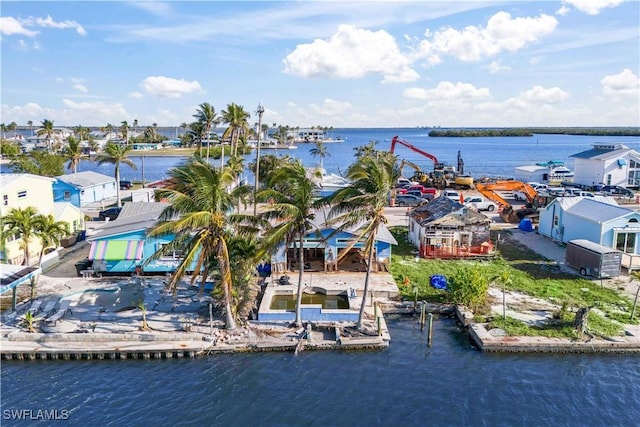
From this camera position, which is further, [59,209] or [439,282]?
[59,209]

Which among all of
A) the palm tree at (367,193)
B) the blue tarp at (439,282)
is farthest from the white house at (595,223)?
the palm tree at (367,193)

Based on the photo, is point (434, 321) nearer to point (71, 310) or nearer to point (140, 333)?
point (140, 333)

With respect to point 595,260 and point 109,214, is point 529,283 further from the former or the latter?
point 109,214

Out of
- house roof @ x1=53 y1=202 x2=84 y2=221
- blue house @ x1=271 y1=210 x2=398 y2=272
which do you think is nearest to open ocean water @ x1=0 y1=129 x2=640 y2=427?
blue house @ x1=271 y1=210 x2=398 y2=272

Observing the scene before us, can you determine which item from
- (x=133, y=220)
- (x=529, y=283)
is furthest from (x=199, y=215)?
(x=529, y=283)

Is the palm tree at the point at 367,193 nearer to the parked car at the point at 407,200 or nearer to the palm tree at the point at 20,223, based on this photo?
the palm tree at the point at 20,223

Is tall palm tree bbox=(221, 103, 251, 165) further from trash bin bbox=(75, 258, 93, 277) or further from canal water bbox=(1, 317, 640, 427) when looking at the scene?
canal water bbox=(1, 317, 640, 427)
